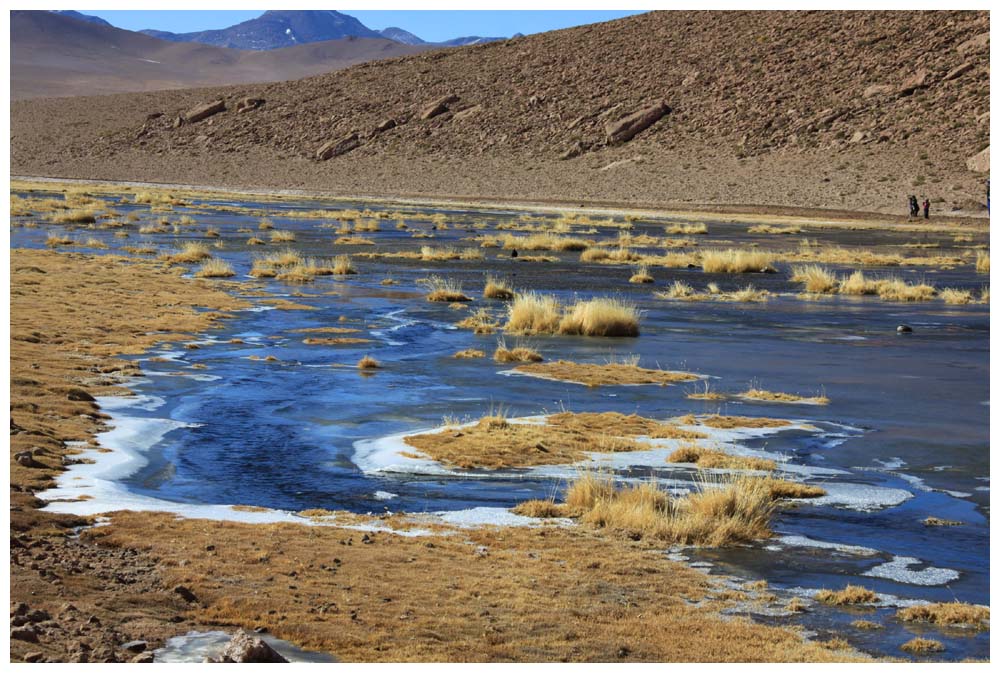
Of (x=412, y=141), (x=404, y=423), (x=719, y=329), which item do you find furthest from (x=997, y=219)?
(x=412, y=141)

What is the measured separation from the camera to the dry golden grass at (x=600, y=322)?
2257cm

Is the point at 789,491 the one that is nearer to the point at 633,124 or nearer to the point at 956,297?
the point at 956,297

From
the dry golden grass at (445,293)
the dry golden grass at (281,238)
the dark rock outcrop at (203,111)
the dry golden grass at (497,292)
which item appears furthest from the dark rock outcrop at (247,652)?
the dark rock outcrop at (203,111)

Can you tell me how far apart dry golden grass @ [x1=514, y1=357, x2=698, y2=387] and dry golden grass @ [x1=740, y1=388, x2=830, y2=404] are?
1356 mm

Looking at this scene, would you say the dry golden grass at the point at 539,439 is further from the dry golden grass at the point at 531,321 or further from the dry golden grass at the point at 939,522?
the dry golden grass at the point at 531,321

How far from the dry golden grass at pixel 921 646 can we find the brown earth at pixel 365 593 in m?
0.56

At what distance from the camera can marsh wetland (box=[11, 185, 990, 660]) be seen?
10016 mm

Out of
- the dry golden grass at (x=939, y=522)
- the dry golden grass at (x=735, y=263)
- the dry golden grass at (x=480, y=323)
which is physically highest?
the dry golden grass at (x=735, y=263)

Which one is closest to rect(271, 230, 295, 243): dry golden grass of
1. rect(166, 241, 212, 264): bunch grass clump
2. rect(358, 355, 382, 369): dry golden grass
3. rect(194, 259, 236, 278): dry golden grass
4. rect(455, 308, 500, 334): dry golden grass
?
rect(166, 241, 212, 264): bunch grass clump

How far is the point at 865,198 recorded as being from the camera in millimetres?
69812

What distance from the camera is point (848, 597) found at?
8.57m

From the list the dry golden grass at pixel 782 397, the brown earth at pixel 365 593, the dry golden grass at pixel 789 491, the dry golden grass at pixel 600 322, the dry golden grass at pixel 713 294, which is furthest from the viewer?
the dry golden grass at pixel 713 294

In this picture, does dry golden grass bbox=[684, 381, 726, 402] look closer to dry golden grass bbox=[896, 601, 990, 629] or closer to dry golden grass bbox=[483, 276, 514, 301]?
dry golden grass bbox=[896, 601, 990, 629]

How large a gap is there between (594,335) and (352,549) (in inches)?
532
